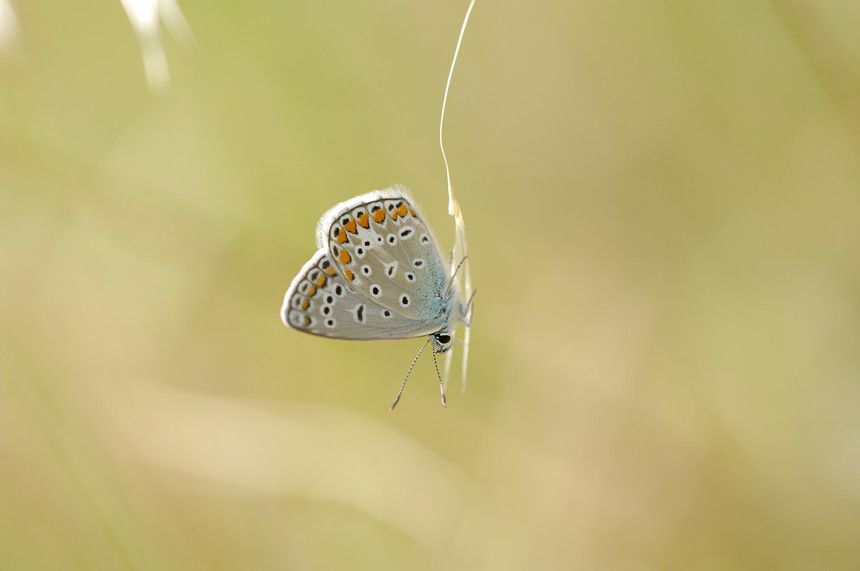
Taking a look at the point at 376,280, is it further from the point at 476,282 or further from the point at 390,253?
the point at 476,282

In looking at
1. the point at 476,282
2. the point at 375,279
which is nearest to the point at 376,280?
the point at 375,279

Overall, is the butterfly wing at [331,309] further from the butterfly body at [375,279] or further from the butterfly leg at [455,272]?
the butterfly leg at [455,272]

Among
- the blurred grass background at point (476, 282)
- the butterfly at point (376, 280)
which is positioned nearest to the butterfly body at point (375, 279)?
the butterfly at point (376, 280)

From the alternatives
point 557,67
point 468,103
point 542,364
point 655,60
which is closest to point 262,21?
point 468,103

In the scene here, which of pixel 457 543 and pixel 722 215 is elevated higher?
pixel 722 215

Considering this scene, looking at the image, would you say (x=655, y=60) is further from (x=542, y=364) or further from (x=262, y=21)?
(x=262, y=21)

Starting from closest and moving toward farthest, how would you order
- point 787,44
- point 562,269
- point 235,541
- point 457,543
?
point 787,44
point 457,543
point 235,541
point 562,269

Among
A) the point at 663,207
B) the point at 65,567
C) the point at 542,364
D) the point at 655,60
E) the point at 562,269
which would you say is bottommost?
the point at 65,567
